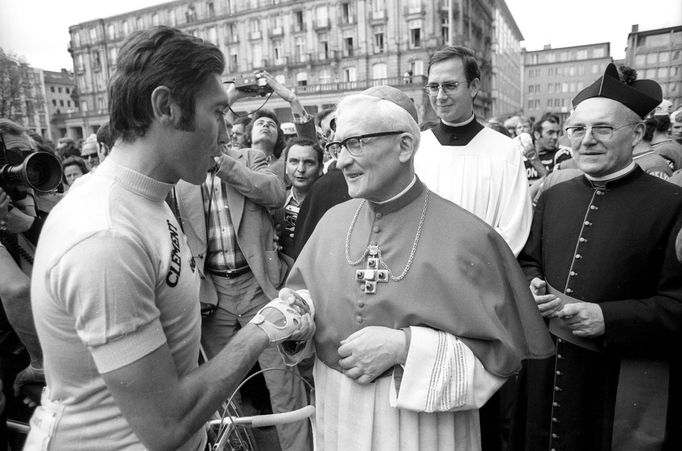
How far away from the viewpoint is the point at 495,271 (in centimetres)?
188

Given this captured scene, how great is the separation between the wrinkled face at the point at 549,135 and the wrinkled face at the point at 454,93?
5129mm

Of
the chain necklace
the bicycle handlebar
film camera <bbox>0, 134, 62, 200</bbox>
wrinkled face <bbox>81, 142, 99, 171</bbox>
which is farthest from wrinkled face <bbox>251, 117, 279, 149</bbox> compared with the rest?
wrinkled face <bbox>81, 142, 99, 171</bbox>

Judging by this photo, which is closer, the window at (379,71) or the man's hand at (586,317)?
the man's hand at (586,317)

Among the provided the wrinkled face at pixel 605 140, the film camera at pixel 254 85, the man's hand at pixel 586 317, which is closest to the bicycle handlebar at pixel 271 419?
the man's hand at pixel 586 317

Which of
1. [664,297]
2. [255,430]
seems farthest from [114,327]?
[255,430]

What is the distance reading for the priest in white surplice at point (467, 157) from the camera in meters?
3.20

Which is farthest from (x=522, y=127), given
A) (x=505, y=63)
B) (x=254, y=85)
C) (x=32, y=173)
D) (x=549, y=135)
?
(x=505, y=63)

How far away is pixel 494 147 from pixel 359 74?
160ft

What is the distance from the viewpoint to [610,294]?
7.57 feet

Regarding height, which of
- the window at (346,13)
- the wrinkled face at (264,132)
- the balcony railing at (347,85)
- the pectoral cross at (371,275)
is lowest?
the pectoral cross at (371,275)

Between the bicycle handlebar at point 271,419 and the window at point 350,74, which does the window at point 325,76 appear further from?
the bicycle handlebar at point 271,419

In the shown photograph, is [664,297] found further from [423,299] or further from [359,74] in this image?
[359,74]

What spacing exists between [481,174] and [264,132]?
2.49 m

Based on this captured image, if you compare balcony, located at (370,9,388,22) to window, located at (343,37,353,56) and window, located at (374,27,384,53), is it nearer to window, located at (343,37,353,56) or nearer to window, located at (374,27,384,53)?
window, located at (374,27,384,53)
